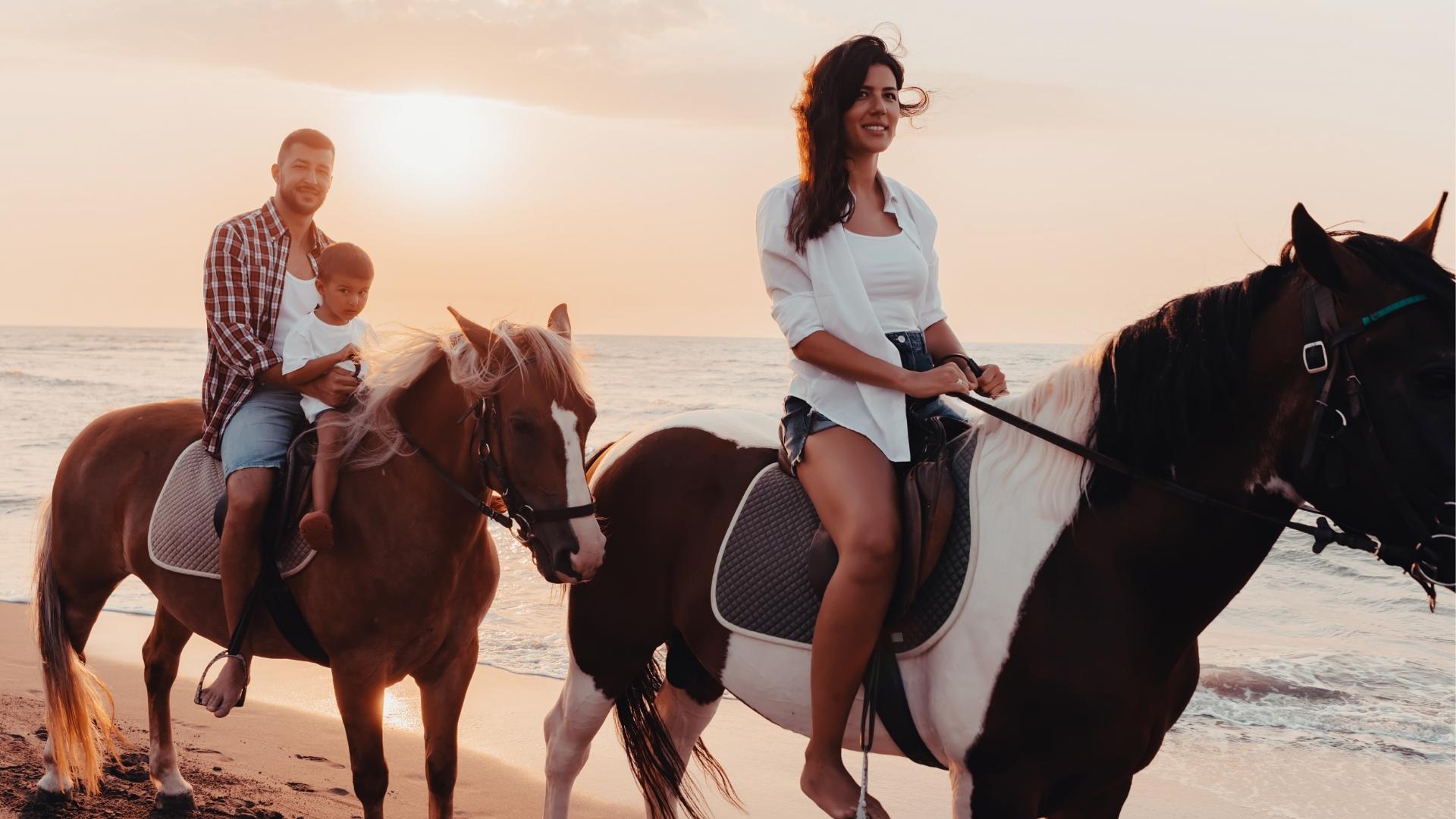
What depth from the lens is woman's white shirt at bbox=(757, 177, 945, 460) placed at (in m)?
2.51

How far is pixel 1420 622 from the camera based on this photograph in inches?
313

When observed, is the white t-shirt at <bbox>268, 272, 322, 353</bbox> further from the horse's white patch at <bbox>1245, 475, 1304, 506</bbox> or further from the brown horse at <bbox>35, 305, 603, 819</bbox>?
the horse's white patch at <bbox>1245, 475, 1304, 506</bbox>

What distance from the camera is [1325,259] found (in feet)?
6.39

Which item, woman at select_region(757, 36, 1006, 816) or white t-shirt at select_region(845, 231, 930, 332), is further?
white t-shirt at select_region(845, 231, 930, 332)

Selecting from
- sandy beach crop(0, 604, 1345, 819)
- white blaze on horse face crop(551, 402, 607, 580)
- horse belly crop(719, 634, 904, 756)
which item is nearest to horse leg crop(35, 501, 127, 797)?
sandy beach crop(0, 604, 1345, 819)

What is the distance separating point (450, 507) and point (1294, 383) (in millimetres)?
2219

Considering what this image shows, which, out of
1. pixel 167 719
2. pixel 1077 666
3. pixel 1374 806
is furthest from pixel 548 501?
pixel 1374 806

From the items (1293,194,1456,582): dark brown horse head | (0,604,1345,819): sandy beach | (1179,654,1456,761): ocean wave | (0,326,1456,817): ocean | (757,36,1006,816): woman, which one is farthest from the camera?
(1179,654,1456,761): ocean wave

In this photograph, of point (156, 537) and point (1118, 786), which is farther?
point (156, 537)

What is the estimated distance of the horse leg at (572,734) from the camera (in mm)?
3199

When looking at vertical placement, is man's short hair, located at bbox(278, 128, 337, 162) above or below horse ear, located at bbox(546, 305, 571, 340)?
above

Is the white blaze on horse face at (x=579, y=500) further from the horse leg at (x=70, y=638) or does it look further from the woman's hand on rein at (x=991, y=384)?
the horse leg at (x=70, y=638)

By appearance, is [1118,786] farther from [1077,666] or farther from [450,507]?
[450,507]

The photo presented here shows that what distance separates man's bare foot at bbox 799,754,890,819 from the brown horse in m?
0.74
